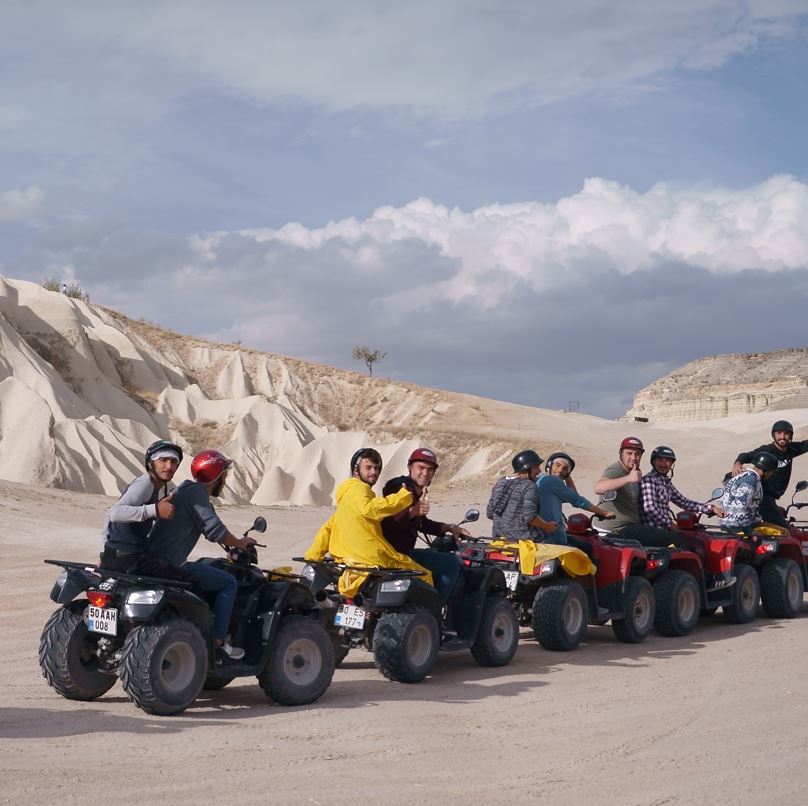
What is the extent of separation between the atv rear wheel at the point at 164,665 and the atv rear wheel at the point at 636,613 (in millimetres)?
5501

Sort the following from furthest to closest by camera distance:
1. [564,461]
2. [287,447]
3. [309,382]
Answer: [309,382]
[287,447]
[564,461]

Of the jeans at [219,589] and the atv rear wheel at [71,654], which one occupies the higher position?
the jeans at [219,589]

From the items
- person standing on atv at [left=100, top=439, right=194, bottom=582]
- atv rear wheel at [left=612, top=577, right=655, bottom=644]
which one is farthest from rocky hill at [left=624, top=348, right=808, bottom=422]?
person standing on atv at [left=100, top=439, right=194, bottom=582]

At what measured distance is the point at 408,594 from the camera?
358 inches

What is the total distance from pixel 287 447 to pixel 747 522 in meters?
37.2

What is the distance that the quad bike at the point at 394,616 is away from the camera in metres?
9.09

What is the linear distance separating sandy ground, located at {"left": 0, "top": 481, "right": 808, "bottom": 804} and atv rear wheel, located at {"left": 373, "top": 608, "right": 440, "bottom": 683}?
149mm

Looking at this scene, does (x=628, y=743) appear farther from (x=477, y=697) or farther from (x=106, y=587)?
(x=106, y=587)

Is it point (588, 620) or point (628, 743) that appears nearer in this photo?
point (628, 743)

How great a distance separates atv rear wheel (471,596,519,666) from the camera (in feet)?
33.1

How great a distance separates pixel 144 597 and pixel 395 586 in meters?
2.24

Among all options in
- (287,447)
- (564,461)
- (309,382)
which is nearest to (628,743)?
(564,461)

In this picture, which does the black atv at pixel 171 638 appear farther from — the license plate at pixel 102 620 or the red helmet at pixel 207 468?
the red helmet at pixel 207 468

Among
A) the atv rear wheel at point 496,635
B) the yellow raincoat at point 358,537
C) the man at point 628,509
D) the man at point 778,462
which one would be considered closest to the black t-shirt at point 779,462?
the man at point 778,462
